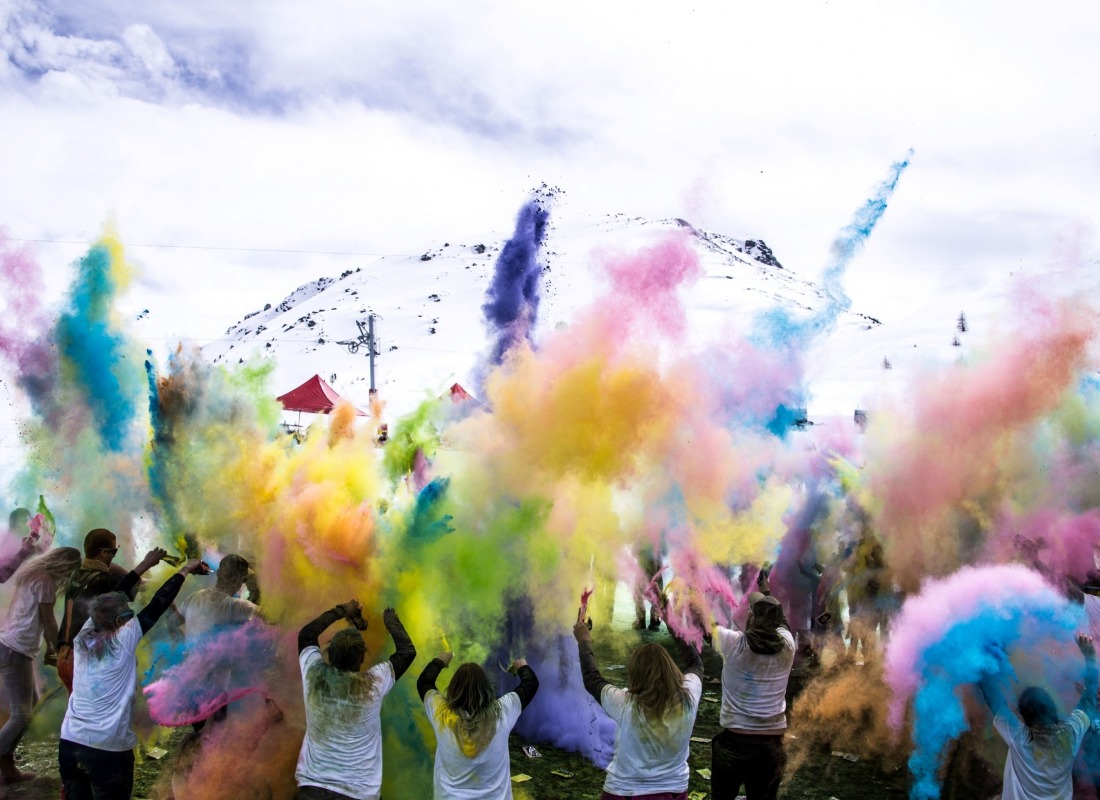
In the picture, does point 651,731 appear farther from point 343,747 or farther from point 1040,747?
point 1040,747

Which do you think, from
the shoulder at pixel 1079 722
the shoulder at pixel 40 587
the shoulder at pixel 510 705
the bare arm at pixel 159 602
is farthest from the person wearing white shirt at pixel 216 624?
the shoulder at pixel 1079 722

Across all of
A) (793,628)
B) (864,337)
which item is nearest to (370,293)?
(864,337)

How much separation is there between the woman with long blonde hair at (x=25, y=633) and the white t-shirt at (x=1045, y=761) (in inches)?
210

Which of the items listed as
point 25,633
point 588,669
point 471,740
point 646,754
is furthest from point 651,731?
point 25,633

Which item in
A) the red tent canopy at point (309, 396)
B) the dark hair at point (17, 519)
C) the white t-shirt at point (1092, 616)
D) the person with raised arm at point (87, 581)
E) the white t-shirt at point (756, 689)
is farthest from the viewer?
the red tent canopy at point (309, 396)

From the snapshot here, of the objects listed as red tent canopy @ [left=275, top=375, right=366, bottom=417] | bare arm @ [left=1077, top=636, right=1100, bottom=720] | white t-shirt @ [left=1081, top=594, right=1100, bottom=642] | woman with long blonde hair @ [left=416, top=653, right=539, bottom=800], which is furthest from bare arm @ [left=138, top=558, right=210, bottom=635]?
red tent canopy @ [left=275, top=375, right=366, bottom=417]

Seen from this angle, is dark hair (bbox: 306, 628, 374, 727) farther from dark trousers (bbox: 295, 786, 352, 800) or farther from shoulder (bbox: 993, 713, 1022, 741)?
shoulder (bbox: 993, 713, 1022, 741)

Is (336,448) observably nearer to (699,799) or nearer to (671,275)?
(671,275)

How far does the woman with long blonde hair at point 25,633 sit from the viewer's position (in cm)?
512

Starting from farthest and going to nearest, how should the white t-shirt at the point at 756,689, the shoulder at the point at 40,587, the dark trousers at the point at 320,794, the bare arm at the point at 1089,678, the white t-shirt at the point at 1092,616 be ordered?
the shoulder at the point at 40,587 → the white t-shirt at the point at 1092,616 → the white t-shirt at the point at 756,689 → the bare arm at the point at 1089,678 → the dark trousers at the point at 320,794

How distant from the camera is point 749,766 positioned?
Result: 13.4 feet

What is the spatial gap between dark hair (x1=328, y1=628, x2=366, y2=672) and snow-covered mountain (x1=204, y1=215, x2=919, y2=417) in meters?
28.2

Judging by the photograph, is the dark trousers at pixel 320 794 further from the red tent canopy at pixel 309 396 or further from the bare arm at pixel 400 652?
the red tent canopy at pixel 309 396

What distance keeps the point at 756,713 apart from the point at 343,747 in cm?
201
